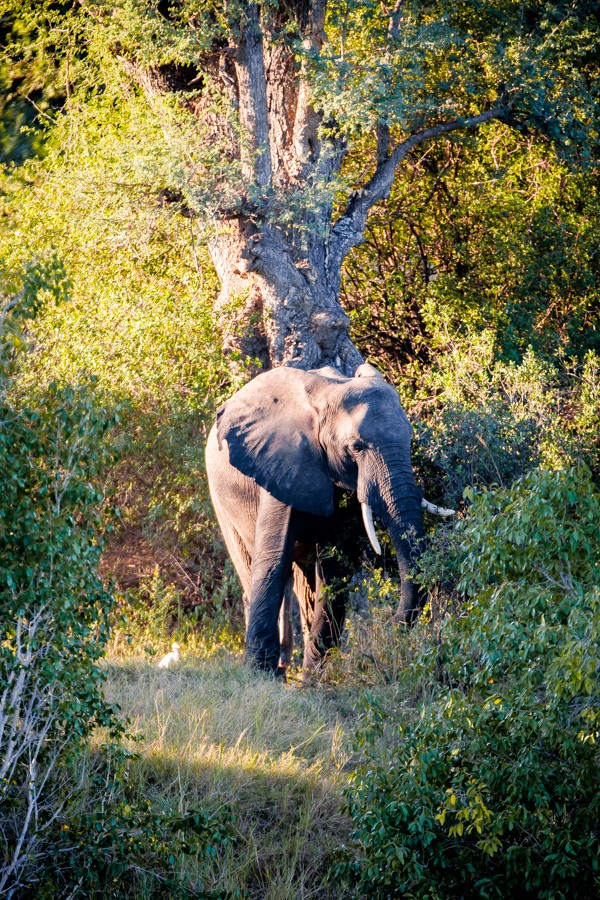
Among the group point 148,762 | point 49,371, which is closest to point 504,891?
point 148,762

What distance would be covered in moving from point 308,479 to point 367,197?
199 inches

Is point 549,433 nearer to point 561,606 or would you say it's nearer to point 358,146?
point 561,606

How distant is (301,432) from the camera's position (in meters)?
9.55

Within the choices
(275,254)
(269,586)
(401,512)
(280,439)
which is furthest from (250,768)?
(275,254)

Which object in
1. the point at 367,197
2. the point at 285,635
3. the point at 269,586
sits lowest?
the point at 285,635

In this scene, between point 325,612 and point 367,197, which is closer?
point 325,612

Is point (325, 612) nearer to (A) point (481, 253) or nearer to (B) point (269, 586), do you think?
(B) point (269, 586)

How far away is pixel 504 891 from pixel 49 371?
6727mm

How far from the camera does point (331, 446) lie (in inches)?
370

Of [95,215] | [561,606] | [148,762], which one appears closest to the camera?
[561,606]

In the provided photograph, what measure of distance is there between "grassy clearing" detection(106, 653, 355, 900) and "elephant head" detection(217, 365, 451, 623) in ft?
4.89

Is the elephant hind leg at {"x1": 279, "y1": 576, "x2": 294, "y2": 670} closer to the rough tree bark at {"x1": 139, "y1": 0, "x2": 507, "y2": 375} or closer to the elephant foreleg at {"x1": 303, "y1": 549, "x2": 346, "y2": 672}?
the elephant foreleg at {"x1": 303, "y1": 549, "x2": 346, "y2": 672}

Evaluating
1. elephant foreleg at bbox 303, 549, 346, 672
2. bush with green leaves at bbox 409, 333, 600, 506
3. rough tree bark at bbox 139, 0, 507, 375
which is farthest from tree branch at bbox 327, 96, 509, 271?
elephant foreleg at bbox 303, 549, 346, 672

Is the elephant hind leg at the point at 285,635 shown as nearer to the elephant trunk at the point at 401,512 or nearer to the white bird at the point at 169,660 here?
the white bird at the point at 169,660
